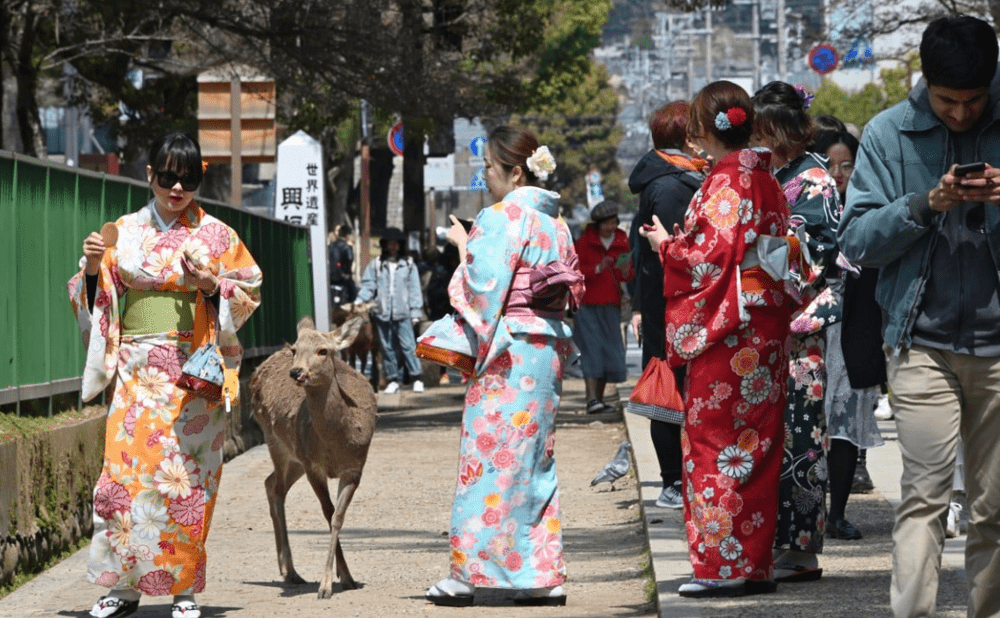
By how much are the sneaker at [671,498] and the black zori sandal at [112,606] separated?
3298 millimetres

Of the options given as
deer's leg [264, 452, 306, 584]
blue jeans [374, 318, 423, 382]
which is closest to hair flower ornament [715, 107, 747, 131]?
deer's leg [264, 452, 306, 584]

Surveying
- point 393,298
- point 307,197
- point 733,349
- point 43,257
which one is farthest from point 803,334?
point 393,298

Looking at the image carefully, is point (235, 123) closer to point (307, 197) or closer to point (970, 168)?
point (307, 197)

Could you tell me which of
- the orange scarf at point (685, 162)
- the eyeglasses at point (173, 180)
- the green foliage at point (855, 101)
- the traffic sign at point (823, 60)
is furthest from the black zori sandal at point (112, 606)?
the green foliage at point (855, 101)

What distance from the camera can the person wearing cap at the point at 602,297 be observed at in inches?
642

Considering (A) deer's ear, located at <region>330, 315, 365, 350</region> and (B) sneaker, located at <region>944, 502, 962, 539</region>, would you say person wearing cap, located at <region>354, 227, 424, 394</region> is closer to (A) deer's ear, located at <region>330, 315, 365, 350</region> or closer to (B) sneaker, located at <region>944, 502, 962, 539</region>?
(A) deer's ear, located at <region>330, 315, 365, 350</region>

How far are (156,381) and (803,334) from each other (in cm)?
284

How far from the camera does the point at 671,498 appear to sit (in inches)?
363

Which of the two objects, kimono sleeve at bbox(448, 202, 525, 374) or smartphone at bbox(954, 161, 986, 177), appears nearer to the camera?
smartphone at bbox(954, 161, 986, 177)

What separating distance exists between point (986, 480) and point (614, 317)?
11.4 m

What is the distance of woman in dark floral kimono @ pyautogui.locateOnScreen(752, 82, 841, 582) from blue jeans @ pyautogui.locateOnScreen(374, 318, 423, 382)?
1345 cm

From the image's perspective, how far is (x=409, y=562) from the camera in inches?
341

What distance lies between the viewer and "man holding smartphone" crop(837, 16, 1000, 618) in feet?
16.0

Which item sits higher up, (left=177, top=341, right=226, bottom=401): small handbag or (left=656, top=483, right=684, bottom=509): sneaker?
(left=177, top=341, right=226, bottom=401): small handbag
